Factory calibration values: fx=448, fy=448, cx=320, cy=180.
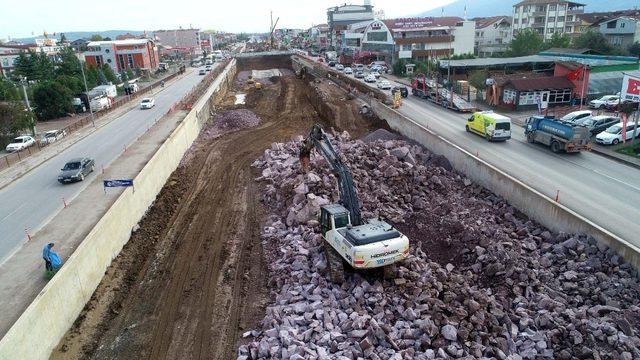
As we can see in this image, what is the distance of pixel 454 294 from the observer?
15.1 metres

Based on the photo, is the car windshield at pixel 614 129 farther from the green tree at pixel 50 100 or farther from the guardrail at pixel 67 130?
the green tree at pixel 50 100

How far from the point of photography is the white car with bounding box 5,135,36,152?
38375 mm

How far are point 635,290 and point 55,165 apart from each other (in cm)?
3481

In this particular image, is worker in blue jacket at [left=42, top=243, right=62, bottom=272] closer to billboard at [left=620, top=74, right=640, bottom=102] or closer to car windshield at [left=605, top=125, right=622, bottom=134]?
car windshield at [left=605, top=125, right=622, bottom=134]

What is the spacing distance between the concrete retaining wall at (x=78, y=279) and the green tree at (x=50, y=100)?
33658 millimetres

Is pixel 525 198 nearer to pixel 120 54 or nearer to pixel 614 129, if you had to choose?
pixel 614 129

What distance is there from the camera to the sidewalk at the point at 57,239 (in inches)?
583

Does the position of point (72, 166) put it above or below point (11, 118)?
below

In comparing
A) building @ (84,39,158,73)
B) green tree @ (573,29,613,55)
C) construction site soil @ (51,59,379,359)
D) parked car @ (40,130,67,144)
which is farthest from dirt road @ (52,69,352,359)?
building @ (84,39,158,73)

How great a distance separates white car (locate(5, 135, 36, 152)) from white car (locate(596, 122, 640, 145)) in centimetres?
4569

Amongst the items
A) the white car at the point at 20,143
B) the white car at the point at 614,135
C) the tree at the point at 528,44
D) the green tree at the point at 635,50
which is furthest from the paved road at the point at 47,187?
the green tree at the point at 635,50

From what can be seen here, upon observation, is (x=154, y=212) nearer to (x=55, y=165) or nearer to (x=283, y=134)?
(x=55, y=165)

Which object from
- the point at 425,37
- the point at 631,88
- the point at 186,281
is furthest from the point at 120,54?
the point at 631,88

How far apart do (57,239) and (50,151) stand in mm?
21867
